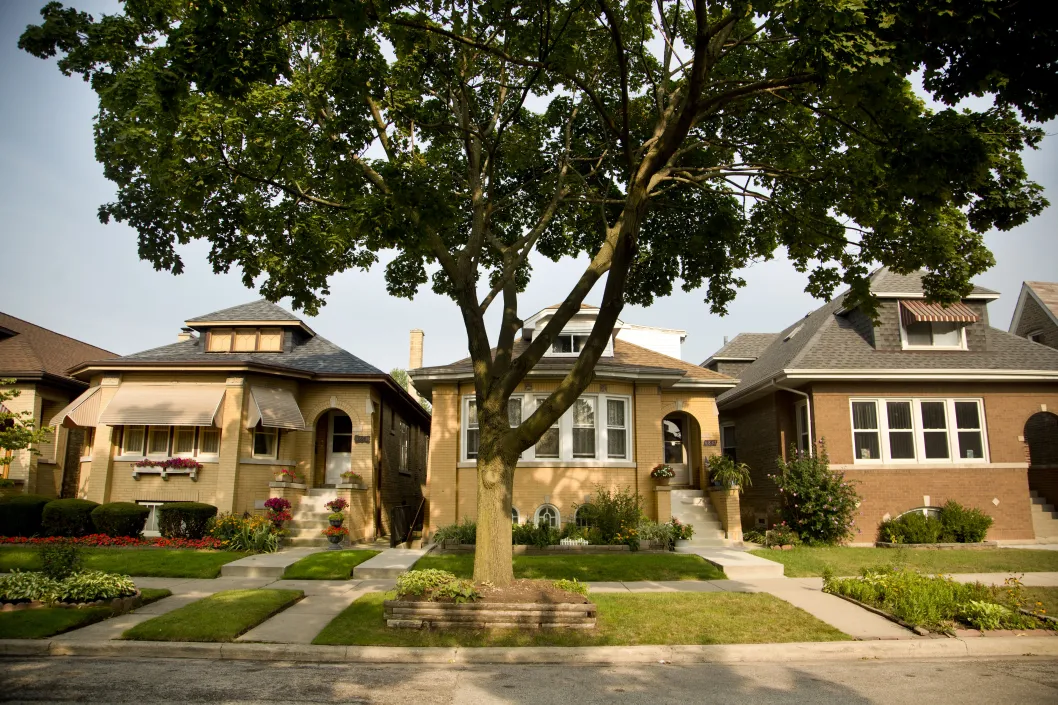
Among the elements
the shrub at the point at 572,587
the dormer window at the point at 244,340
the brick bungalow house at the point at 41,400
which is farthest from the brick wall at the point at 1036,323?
the brick bungalow house at the point at 41,400

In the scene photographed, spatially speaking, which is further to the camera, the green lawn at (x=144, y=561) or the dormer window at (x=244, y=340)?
the dormer window at (x=244, y=340)

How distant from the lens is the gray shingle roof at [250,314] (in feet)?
67.5

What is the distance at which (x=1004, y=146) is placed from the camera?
27.2ft

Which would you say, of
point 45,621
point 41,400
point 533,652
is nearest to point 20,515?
point 41,400

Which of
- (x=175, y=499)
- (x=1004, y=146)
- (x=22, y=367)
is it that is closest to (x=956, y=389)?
(x=1004, y=146)

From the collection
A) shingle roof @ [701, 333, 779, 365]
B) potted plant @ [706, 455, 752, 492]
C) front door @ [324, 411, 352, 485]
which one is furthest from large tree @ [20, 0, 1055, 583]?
shingle roof @ [701, 333, 779, 365]

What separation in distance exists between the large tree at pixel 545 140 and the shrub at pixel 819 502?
6.56 metres

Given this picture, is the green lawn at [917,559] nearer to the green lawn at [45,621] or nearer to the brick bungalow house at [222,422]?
the brick bungalow house at [222,422]

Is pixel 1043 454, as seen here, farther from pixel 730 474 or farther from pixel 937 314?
pixel 730 474

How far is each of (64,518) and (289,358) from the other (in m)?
6.85

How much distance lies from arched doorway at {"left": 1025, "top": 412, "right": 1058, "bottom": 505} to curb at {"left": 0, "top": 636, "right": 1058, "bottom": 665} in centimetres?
1353

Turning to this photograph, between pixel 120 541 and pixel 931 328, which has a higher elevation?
pixel 931 328

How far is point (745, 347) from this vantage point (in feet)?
92.2

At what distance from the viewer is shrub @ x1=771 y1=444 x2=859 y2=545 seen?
17.5 meters
